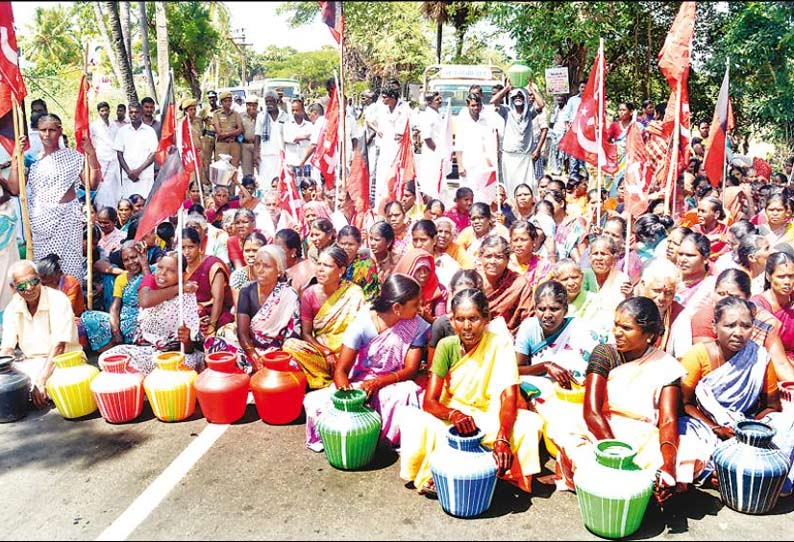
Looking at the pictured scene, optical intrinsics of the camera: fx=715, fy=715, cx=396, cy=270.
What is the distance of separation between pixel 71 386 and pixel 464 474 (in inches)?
110

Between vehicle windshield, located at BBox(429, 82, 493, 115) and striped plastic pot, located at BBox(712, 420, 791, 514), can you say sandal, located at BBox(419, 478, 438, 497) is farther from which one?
vehicle windshield, located at BBox(429, 82, 493, 115)

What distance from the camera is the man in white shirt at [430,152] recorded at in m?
9.34

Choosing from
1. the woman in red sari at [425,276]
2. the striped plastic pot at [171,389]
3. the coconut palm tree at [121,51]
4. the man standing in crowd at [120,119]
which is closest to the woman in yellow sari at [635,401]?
the woman in red sari at [425,276]

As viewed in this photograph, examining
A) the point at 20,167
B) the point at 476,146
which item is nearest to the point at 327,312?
the point at 20,167

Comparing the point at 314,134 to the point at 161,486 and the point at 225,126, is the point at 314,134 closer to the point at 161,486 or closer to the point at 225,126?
the point at 225,126

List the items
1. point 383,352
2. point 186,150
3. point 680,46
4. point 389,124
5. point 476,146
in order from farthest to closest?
point 389,124 < point 476,146 < point 680,46 < point 186,150 < point 383,352

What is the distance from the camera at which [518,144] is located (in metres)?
10.4

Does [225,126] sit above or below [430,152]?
above

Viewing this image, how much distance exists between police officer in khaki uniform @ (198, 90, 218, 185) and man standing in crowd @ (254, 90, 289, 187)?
0.77 m

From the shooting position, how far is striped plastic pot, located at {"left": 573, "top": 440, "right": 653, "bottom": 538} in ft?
10.4

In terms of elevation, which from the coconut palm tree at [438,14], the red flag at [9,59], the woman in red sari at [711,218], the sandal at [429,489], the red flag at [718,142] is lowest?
the sandal at [429,489]

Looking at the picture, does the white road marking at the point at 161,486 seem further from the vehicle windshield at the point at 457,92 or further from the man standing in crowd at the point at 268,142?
the vehicle windshield at the point at 457,92

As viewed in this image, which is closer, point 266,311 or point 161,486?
point 161,486

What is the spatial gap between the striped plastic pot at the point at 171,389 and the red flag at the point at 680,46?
14.7 ft
